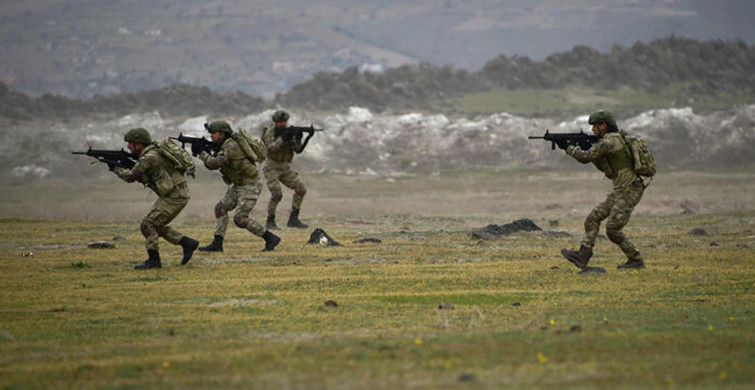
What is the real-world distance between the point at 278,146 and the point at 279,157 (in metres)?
0.61

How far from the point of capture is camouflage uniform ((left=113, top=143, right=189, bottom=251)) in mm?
17922

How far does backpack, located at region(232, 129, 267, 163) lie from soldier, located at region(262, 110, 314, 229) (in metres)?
4.05

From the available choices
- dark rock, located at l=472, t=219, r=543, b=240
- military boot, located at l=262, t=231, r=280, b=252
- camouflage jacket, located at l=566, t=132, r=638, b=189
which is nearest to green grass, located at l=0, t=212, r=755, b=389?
military boot, located at l=262, t=231, r=280, b=252

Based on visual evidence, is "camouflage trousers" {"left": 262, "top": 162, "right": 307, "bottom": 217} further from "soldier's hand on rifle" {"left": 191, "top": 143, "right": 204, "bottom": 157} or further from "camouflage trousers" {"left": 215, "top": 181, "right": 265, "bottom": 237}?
"soldier's hand on rifle" {"left": 191, "top": 143, "right": 204, "bottom": 157}

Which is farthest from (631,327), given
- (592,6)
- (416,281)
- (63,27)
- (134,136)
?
(592,6)

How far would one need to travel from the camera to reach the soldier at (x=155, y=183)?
58.7 feet

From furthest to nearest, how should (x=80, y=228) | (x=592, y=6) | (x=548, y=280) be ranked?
(x=592, y=6) → (x=80, y=228) → (x=548, y=280)

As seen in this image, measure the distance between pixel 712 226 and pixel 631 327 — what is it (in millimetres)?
17473

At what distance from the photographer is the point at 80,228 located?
28.3 meters

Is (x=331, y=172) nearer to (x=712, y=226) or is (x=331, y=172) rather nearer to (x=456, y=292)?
(x=712, y=226)

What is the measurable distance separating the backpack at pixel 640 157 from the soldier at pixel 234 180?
6450 millimetres

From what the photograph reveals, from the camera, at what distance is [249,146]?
20703mm

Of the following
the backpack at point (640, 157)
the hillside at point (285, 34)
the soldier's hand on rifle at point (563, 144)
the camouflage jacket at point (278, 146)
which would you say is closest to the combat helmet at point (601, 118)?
the backpack at point (640, 157)

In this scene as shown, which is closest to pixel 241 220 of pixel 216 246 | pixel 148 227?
→ pixel 216 246
